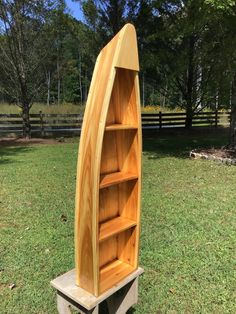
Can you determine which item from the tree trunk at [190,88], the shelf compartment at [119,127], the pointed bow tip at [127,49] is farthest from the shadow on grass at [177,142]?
the pointed bow tip at [127,49]

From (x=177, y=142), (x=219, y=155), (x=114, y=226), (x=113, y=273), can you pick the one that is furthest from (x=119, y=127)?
(x=177, y=142)

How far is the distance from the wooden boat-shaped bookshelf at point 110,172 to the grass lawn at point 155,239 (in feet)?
2.13

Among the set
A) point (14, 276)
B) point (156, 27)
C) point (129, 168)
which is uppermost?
point (156, 27)

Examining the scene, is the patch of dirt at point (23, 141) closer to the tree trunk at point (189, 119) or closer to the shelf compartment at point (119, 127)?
the tree trunk at point (189, 119)

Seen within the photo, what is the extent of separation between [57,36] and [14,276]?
48.1 ft

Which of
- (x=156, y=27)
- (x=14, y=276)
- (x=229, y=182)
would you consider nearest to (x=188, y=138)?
(x=156, y=27)

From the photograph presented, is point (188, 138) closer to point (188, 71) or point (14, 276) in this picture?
point (188, 71)

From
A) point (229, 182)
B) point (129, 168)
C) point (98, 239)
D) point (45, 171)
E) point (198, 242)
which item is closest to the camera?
point (98, 239)

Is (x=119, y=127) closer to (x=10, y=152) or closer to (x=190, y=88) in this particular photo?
(x=10, y=152)

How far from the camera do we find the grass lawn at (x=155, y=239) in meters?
3.11

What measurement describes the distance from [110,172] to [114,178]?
5.0 inches

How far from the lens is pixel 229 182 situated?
6.93 metres

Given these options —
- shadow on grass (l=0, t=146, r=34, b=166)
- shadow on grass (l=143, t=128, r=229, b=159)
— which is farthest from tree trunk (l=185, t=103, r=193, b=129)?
shadow on grass (l=0, t=146, r=34, b=166)

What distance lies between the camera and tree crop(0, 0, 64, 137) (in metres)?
14.0
